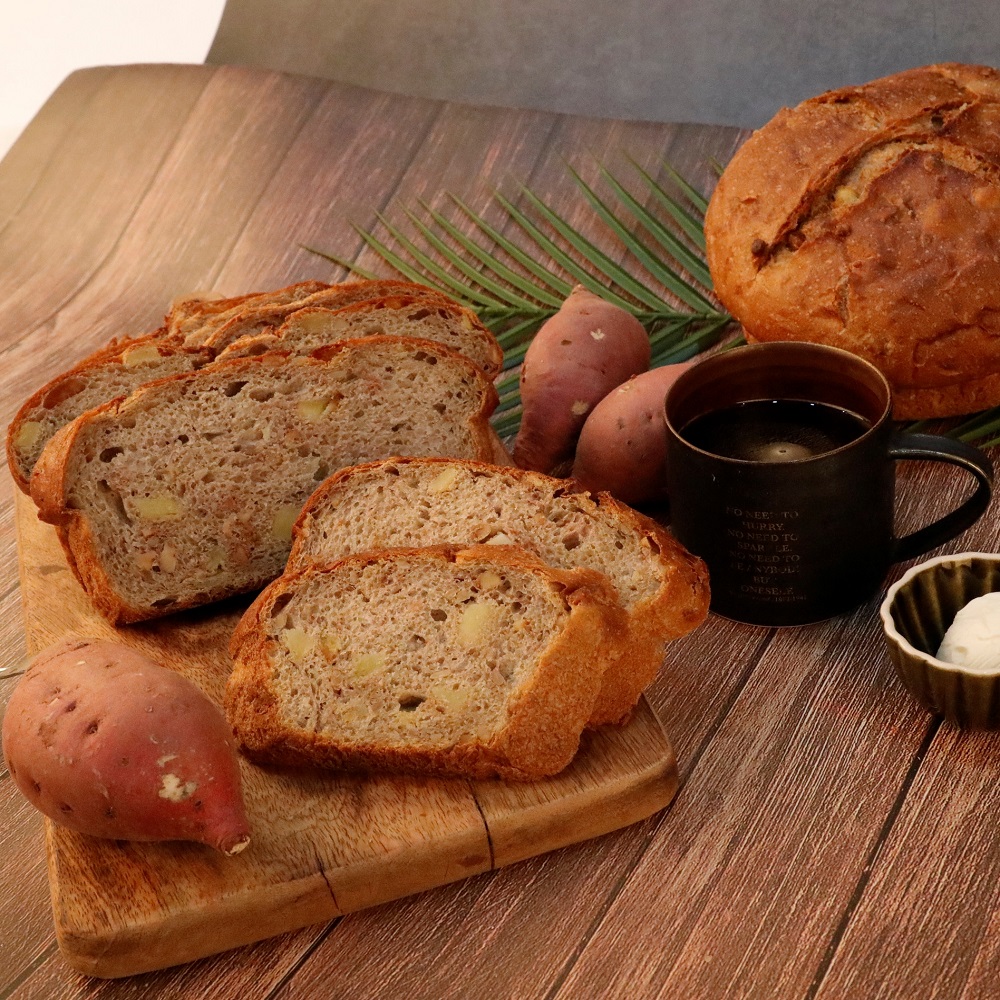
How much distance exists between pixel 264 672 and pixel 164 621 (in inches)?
18.6

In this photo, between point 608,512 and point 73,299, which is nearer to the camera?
point 608,512

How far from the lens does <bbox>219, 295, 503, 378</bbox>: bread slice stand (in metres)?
2.50

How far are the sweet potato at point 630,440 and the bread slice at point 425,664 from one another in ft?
1.80

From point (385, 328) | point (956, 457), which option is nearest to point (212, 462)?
point (385, 328)

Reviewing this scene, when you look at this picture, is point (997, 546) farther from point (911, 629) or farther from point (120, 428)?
point (120, 428)

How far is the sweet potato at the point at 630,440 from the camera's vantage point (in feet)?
8.21

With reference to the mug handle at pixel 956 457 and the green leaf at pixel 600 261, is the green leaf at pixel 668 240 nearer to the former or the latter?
the green leaf at pixel 600 261

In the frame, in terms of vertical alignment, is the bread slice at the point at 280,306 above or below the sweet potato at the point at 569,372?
above

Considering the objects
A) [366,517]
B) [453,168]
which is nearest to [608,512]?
[366,517]

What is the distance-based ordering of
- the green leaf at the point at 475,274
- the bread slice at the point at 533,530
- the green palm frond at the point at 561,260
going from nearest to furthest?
the bread slice at the point at 533,530
the green palm frond at the point at 561,260
the green leaf at the point at 475,274

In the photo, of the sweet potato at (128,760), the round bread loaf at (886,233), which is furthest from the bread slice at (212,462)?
the round bread loaf at (886,233)

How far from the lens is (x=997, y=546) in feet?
8.07

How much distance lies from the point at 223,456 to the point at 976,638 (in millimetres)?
1321

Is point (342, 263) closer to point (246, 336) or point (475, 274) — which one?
point (475, 274)
